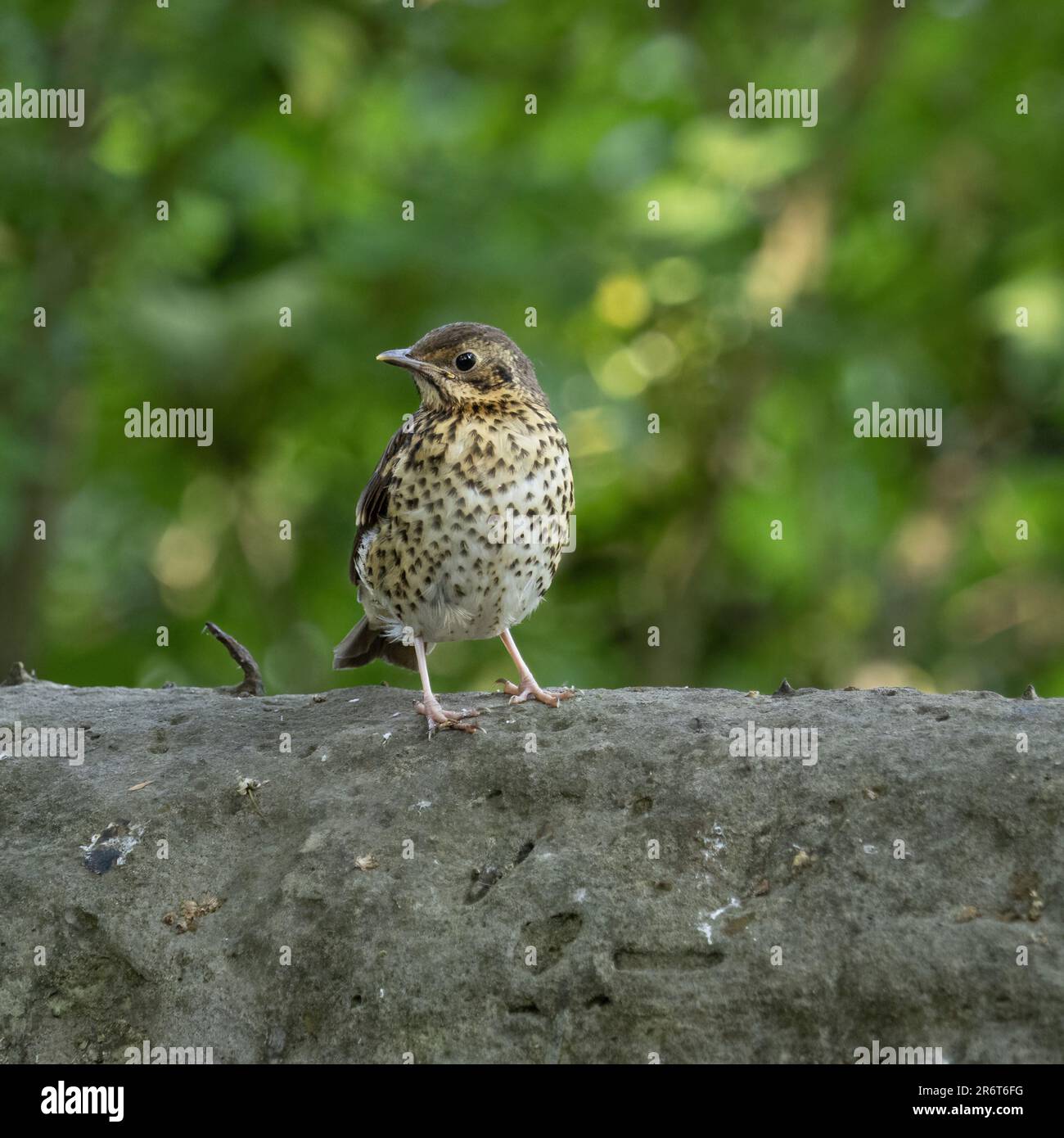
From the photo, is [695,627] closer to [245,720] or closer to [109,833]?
[245,720]

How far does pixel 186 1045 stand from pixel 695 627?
7.28 metres

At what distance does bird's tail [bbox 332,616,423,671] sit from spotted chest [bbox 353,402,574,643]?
1.29 feet

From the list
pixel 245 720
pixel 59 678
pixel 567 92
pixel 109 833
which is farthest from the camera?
pixel 567 92

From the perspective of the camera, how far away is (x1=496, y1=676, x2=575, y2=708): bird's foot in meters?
4.70

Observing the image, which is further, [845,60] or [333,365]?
[845,60]

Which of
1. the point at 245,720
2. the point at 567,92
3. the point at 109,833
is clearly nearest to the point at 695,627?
the point at 567,92

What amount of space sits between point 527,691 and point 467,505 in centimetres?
67

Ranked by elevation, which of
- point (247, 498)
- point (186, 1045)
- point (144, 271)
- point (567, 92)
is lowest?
point (186, 1045)

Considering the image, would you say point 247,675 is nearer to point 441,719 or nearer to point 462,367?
point 441,719

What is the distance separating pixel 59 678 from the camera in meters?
9.45

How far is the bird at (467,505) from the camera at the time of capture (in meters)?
5.05

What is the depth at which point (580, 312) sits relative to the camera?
951 cm

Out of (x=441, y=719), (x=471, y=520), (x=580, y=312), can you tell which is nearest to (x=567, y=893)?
(x=441, y=719)

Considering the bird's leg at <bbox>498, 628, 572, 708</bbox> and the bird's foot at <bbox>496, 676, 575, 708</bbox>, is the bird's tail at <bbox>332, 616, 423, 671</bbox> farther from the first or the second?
the bird's foot at <bbox>496, 676, 575, 708</bbox>
